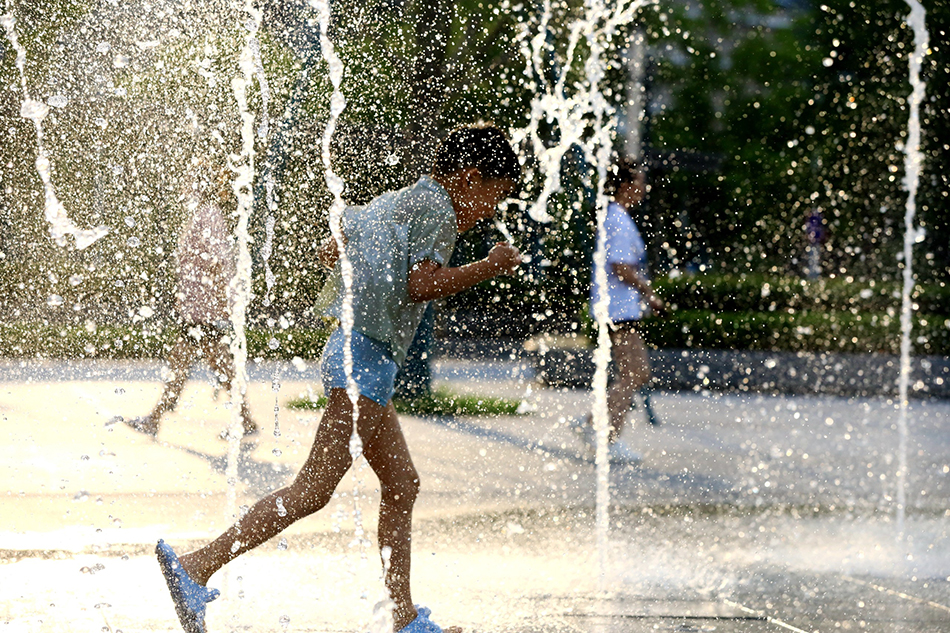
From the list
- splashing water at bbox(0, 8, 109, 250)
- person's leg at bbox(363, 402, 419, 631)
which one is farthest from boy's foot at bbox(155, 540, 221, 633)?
splashing water at bbox(0, 8, 109, 250)

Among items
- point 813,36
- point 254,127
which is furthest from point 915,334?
point 813,36

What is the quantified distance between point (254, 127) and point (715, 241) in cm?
2341

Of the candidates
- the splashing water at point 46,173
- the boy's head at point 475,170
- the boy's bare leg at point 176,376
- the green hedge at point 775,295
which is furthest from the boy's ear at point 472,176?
the green hedge at point 775,295

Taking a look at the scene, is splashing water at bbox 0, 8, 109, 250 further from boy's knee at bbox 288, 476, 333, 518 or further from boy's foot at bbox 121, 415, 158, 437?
boy's knee at bbox 288, 476, 333, 518

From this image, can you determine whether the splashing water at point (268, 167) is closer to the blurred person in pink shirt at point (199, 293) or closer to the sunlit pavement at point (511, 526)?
the blurred person in pink shirt at point (199, 293)

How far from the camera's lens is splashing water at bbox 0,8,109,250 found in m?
12.9

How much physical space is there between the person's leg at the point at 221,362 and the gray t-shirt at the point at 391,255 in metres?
4.62

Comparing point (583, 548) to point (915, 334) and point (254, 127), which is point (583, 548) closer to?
point (254, 127)

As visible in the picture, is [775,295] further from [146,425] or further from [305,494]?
[305,494]

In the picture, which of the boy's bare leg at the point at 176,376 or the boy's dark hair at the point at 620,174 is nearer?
the boy's bare leg at the point at 176,376

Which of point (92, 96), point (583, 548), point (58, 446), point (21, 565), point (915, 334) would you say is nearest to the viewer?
point (21, 565)

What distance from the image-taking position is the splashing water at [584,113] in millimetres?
8016

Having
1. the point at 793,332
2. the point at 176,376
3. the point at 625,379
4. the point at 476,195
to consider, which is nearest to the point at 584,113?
the point at 793,332

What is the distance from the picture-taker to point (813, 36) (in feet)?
99.0
